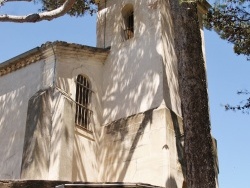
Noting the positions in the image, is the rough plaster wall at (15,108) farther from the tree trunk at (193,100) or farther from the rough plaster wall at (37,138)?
the tree trunk at (193,100)

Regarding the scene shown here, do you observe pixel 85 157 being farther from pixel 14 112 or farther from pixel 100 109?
pixel 14 112

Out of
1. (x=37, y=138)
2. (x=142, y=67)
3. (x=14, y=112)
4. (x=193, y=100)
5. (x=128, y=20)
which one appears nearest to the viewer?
(x=193, y=100)

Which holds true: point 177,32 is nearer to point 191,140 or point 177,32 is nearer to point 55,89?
point 191,140

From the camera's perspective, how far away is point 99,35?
18.0 metres

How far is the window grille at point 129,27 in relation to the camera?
1748cm

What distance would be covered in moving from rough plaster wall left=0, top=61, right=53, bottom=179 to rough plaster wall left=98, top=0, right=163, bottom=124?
2454mm

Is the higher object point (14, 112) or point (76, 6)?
point (76, 6)

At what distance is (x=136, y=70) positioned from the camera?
15852mm

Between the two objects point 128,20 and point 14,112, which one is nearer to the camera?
point 14,112

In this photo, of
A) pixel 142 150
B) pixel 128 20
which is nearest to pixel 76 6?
pixel 128 20

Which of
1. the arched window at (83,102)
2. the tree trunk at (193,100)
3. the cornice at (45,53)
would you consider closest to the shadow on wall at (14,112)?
the cornice at (45,53)

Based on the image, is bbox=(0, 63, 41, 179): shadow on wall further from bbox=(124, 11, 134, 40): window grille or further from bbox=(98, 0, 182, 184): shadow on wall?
bbox=(124, 11, 134, 40): window grille

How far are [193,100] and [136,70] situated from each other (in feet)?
22.7

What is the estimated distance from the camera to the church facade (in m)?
13.7
